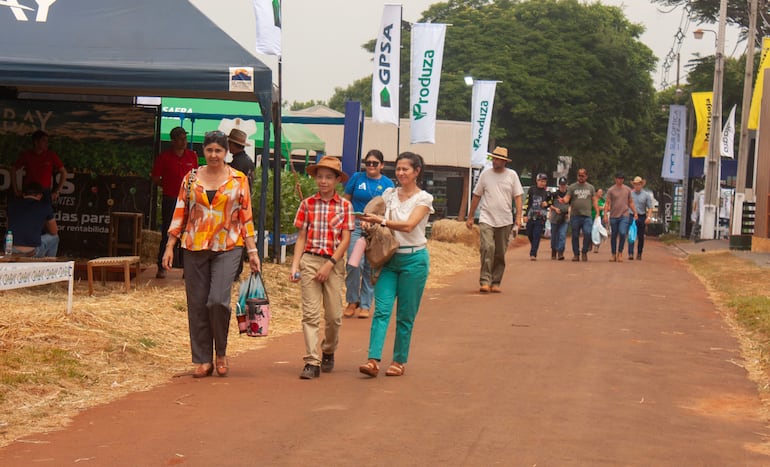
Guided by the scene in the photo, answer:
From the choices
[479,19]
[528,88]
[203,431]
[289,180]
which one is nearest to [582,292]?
[289,180]

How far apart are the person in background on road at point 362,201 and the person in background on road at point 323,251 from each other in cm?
295

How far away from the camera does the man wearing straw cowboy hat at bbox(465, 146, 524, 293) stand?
16906 millimetres

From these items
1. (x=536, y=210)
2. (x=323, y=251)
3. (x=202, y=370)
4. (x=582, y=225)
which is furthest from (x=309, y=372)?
(x=536, y=210)

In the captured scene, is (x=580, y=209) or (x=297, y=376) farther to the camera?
(x=580, y=209)

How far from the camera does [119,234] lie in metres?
16.4

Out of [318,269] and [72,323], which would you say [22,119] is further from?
[318,269]

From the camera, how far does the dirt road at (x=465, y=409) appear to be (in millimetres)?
6844

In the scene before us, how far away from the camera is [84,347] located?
980cm

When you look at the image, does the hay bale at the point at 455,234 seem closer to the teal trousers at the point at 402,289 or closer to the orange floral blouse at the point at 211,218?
the teal trousers at the point at 402,289

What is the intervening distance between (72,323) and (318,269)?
2.33 metres

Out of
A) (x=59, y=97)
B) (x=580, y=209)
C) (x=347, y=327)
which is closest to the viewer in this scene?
(x=347, y=327)

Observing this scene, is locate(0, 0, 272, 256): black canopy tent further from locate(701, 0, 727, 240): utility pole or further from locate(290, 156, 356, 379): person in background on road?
locate(701, 0, 727, 240): utility pole

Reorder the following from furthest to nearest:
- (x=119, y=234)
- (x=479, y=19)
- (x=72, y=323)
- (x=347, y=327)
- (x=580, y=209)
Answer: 1. (x=479, y=19)
2. (x=580, y=209)
3. (x=119, y=234)
4. (x=347, y=327)
5. (x=72, y=323)

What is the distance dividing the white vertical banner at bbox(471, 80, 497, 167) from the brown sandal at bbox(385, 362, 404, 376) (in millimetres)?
24603
